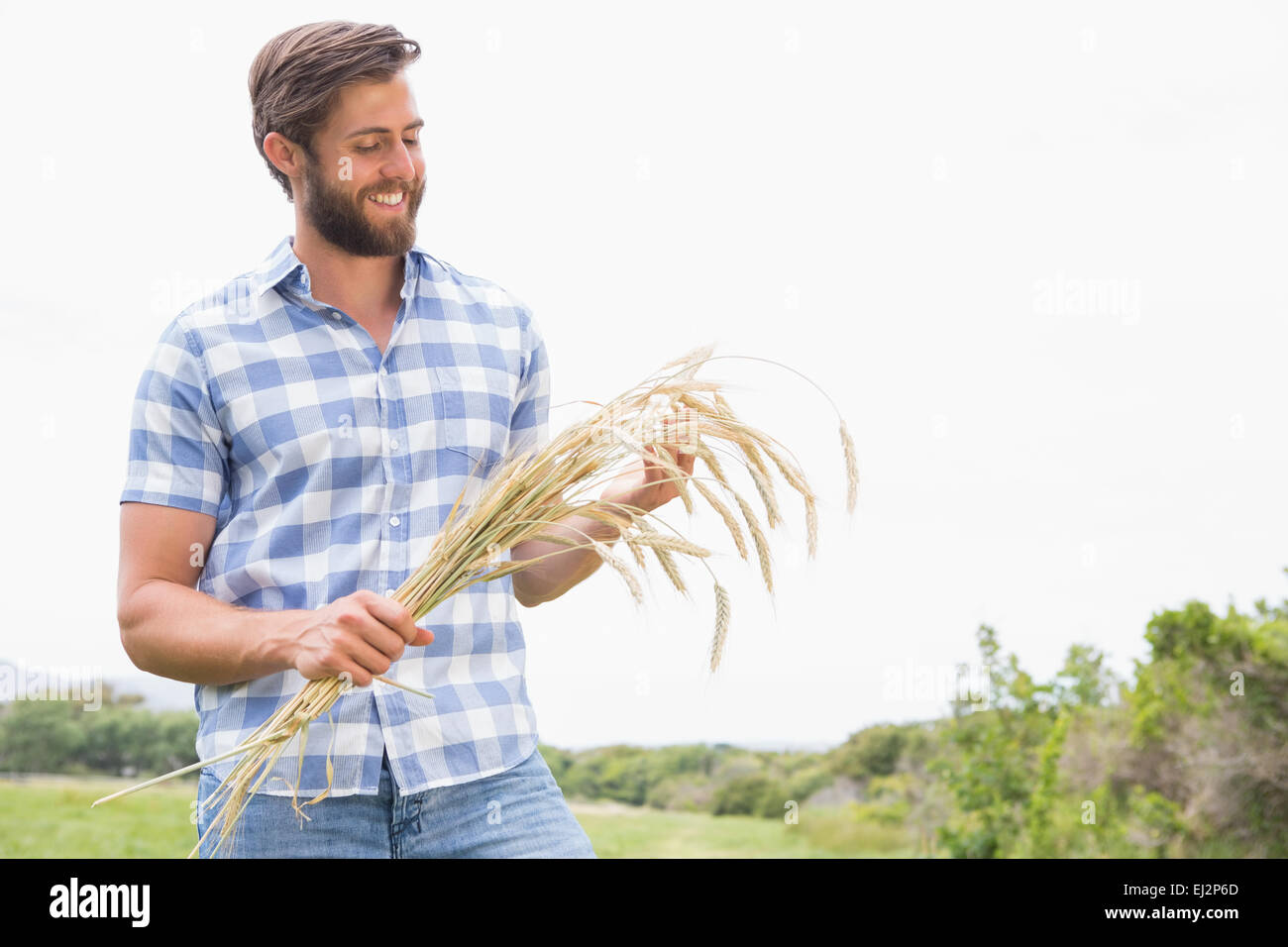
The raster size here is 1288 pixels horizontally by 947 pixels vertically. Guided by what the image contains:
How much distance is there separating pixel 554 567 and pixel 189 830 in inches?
207

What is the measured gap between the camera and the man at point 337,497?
1.66 m

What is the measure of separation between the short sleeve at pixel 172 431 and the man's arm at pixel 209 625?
3 cm

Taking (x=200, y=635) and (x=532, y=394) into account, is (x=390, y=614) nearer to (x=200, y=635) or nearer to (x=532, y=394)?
(x=200, y=635)

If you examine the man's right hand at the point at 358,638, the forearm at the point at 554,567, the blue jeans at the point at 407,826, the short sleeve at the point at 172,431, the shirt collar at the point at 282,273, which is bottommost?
the blue jeans at the point at 407,826

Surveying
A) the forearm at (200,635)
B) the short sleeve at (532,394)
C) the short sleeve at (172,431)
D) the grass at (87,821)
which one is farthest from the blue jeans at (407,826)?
the grass at (87,821)

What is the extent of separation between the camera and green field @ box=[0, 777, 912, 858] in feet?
19.9

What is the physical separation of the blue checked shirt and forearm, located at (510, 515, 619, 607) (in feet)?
0.35

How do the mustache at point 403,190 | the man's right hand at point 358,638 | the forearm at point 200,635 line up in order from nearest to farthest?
Answer: the man's right hand at point 358,638 < the forearm at point 200,635 < the mustache at point 403,190

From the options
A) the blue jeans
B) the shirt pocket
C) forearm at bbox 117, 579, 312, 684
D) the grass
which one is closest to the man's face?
the shirt pocket

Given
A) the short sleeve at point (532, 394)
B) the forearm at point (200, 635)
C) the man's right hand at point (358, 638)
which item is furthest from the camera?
the short sleeve at point (532, 394)

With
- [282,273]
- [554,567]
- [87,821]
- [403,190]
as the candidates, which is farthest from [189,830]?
[403,190]

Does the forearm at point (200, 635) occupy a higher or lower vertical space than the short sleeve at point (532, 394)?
lower

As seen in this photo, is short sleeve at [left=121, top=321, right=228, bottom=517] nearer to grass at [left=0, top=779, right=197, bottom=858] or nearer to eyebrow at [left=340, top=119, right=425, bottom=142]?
eyebrow at [left=340, top=119, right=425, bottom=142]

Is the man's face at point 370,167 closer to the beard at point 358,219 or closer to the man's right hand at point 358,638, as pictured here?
the beard at point 358,219
